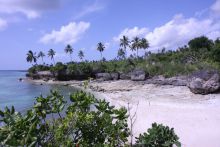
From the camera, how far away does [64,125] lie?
18.1 ft

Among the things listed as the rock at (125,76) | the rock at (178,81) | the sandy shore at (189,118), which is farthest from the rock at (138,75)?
the sandy shore at (189,118)

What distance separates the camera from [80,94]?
6031mm

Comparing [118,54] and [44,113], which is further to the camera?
[118,54]

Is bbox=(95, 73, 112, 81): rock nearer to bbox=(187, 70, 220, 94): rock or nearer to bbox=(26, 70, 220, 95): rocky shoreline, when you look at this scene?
bbox=(26, 70, 220, 95): rocky shoreline

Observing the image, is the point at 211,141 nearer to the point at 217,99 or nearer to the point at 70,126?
the point at 70,126

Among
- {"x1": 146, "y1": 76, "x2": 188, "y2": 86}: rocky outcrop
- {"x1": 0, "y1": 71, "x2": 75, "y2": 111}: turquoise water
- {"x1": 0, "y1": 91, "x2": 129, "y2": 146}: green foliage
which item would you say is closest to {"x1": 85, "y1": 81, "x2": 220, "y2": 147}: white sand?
{"x1": 146, "y1": 76, "x2": 188, "y2": 86}: rocky outcrop

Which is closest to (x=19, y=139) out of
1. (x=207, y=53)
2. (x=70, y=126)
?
(x=70, y=126)

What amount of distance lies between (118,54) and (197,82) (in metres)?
69.5

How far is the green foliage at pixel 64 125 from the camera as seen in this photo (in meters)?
4.96

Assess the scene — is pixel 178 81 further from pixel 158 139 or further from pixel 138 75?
pixel 158 139

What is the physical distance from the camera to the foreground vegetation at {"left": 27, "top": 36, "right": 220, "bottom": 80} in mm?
55750

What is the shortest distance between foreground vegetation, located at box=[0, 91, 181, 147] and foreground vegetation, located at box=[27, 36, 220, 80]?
4100 cm

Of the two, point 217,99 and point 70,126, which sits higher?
point 70,126

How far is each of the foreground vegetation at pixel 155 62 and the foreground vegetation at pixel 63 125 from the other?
4100cm
